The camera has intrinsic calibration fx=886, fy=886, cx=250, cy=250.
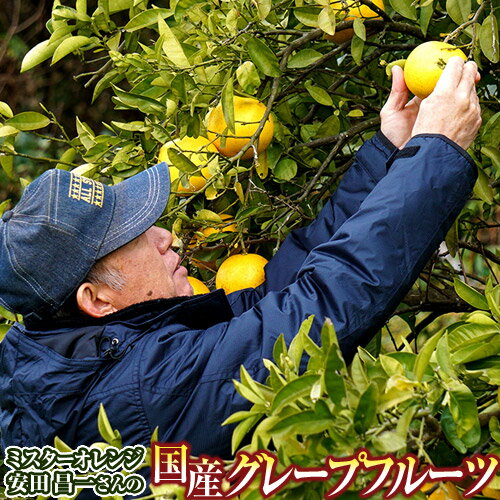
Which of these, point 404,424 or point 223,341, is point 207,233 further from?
point 404,424

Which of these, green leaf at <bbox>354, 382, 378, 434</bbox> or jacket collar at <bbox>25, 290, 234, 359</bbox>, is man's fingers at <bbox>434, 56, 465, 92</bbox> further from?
green leaf at <bbox>354, 382, 378, 434</bbox>

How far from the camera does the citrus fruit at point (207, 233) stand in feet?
5.51

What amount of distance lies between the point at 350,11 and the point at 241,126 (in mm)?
288

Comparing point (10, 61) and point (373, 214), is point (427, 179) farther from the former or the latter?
point (10, 61)

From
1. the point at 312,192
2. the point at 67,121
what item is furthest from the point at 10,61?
the point at 312,192

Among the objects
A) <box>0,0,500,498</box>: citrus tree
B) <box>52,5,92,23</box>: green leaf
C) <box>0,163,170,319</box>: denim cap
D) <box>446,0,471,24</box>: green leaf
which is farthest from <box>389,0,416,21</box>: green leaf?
<box>52,5,92,23</box>: green leaf

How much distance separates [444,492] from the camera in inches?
41.8

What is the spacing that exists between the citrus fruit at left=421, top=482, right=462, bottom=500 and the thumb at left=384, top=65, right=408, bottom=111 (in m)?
0.69

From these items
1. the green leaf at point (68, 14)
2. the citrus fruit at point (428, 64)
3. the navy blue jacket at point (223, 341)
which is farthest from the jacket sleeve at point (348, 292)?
the green leaf at point (68, 14)

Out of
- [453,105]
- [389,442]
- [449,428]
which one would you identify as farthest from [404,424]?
[453,105]

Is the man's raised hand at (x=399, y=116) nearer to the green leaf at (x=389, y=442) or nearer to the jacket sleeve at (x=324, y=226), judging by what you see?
the jacket sleeve at (x=324, y=226)

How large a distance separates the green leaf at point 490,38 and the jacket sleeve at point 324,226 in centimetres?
26

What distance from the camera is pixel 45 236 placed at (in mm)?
1444

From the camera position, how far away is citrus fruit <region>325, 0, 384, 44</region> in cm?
156
